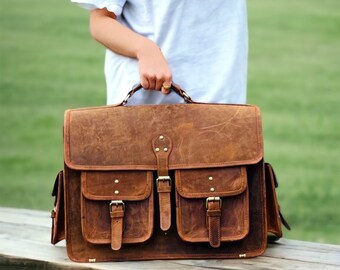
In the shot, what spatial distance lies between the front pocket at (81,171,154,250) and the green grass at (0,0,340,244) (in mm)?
2969

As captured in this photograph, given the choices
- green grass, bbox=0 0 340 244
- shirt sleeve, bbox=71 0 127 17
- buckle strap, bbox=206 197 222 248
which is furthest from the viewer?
green grass, bbox=0 0 340 244

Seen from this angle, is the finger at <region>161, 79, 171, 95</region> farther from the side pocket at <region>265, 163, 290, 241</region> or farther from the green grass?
the green grass

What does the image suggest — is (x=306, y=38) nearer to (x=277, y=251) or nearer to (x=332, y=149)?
(x=332, y=149)

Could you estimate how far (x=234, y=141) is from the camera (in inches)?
144

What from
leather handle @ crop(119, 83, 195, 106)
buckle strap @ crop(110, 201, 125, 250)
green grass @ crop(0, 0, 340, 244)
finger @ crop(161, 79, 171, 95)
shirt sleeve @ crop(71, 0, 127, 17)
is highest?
shirt sleeve @ crop(71, 0, 127, 17)

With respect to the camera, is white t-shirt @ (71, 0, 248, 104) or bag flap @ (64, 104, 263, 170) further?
white t-shirt @ (71, 0, 248, 104)

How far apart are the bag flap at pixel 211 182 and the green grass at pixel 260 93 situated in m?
2.89

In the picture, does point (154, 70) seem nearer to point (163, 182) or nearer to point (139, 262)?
point (163, 182)

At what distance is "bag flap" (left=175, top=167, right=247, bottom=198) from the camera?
11.9 ft

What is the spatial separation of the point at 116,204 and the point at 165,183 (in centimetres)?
18

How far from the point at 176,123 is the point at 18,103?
762 cm

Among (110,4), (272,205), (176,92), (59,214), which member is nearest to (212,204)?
(272,205)

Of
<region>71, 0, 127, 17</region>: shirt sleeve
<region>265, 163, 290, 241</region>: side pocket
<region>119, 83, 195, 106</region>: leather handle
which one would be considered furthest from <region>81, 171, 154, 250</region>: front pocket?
<region>71, 0, 127, 17</region>: shirt sleeve

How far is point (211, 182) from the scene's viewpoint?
3.65 meters
